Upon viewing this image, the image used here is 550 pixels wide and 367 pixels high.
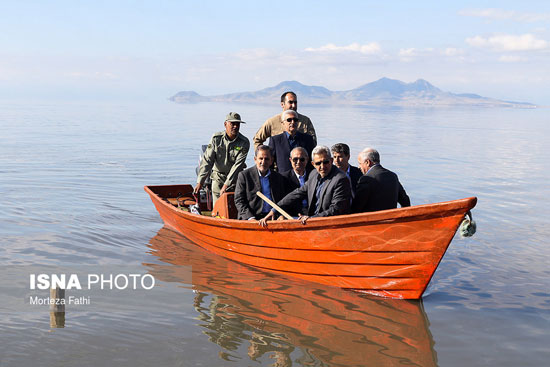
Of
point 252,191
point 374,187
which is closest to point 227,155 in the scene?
point 252,191

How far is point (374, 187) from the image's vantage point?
21.2 feet

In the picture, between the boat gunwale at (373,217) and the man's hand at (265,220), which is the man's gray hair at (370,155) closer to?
the boat gunwale at (373,217)

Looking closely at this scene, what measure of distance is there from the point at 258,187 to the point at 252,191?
0.14 meters

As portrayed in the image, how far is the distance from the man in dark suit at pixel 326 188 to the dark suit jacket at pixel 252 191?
25.5 inches

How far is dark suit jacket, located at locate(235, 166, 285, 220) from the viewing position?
7.37 meters

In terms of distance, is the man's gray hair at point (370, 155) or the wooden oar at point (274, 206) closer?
the man's gray hair at point (370, 155)

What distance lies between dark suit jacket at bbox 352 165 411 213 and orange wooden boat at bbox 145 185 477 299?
43 centimetres

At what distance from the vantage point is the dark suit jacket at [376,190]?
646 centimetres

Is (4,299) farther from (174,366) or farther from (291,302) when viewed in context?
(291,302)

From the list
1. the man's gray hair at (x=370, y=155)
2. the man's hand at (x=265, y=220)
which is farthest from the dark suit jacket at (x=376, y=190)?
the man's hand at (x=265, y=220)

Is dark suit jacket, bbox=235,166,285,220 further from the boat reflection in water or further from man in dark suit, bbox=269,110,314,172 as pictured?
the boat reflection in water

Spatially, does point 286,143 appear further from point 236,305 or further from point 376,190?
point 236,305

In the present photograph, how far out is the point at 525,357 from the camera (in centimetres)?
532

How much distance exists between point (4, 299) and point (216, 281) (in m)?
2.62
